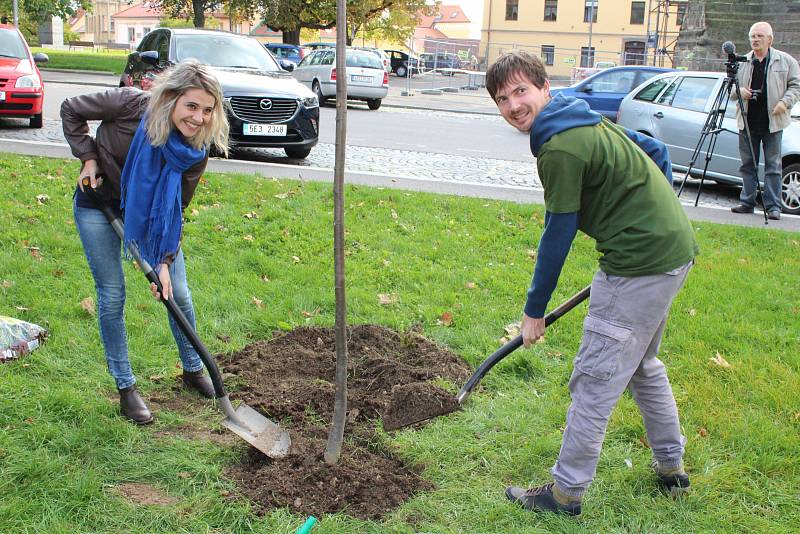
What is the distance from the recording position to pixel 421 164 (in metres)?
11.6

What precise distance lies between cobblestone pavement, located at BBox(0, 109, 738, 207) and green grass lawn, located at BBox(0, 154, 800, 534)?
2.74m

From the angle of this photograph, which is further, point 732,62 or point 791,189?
point 791,189

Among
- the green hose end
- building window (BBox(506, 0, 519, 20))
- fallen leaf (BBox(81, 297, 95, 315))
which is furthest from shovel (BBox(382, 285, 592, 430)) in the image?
building window (BBox(506, 0, 519, 20))

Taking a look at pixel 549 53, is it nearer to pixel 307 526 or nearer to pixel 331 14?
pixel 331 14

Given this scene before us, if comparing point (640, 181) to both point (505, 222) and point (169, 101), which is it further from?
point (505, 222)

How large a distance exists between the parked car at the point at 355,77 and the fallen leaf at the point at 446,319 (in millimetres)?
16691

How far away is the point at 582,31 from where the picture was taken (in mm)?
62969

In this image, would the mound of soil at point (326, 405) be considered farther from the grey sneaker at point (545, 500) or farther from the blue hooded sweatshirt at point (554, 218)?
the blue hooded sweatshirt at point (554, 218)

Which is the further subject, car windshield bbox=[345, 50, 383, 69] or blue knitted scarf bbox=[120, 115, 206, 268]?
car windshield bbox=[345, 50, 383, 69]

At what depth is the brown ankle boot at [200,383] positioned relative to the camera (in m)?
4.14

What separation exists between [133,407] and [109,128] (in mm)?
1333

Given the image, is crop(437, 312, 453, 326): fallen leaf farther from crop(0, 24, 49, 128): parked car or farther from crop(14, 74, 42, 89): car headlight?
crop(14, 74, 42, 89): car headlight

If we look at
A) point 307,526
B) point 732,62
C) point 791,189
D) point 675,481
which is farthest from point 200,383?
point 791,189

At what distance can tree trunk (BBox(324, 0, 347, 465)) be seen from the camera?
294cm
